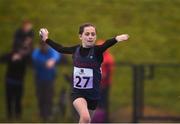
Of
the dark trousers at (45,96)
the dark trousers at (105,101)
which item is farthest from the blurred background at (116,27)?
the dark trousers at (105,101)

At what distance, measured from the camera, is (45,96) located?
16234mm

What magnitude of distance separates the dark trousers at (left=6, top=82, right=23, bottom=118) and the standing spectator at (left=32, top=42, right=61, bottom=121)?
43 centimetres

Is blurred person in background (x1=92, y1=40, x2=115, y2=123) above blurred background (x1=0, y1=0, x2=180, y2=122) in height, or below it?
below

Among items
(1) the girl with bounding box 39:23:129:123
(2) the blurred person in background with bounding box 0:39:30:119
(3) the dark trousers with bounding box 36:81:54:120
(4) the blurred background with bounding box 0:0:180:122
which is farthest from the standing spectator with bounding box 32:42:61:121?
(1) the girl with bounding box 39:23:129:123

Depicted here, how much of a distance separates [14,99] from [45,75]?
1.01 m

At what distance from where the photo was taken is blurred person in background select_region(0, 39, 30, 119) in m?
16.1

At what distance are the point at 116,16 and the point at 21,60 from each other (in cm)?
559

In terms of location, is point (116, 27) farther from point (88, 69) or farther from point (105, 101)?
point (88, 69)

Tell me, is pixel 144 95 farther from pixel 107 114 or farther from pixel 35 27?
pixel 35 27

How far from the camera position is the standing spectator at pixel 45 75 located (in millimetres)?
15828

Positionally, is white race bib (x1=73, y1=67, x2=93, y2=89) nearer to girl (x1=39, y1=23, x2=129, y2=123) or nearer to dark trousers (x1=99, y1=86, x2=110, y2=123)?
girl (x1=39, y1=23, x2=129, y2=123)

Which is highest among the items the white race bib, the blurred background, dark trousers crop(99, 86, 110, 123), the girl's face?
the blurred background

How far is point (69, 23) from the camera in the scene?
20.6 metres

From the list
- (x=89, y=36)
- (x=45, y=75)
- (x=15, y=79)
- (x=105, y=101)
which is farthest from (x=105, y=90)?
(x=89, y=36)
